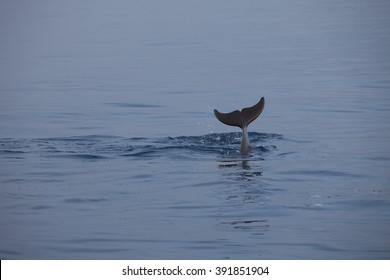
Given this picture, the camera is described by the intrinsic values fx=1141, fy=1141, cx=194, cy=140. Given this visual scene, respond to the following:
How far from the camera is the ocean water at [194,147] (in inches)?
479

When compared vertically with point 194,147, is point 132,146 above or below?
above

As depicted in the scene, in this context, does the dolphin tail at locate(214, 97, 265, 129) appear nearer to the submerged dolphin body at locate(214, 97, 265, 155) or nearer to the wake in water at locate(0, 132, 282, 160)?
the submerged dolphin body at locate(214, 97, 265, 155)

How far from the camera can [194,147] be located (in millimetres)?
16547

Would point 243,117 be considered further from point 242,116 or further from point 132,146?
point 132,146

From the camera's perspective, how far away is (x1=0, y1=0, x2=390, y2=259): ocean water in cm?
1216

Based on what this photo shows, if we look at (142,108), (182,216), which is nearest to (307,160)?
Result: (182,216)

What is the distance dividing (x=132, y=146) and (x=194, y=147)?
980 millimetres

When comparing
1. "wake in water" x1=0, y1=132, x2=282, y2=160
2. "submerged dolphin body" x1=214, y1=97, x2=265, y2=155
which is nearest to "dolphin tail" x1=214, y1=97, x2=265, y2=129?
"submerged dolphin body" x1=214, y1=97, x2=265, y2=155

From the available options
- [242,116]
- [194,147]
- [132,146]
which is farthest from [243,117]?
[132,146]

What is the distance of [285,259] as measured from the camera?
36.9ft

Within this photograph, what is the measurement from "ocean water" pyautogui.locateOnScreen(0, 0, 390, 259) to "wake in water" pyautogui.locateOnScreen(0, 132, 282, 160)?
0.03 meters

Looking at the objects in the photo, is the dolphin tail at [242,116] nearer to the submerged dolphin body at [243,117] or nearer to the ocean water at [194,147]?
the submerged dolphin body at [243,117]

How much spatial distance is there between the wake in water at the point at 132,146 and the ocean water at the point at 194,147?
35 mm

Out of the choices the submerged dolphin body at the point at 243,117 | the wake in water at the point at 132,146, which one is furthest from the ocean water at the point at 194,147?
the submerged dolphin body at the point at 243,117
